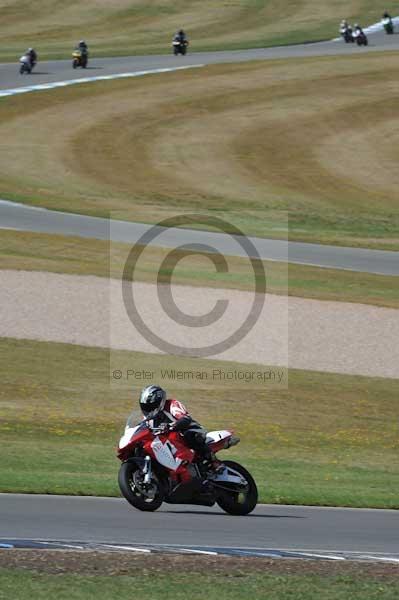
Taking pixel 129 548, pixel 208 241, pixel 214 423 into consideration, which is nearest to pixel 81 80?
pixel 208 241

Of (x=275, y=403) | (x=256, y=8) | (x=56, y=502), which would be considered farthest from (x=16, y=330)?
(x=256, y=8)

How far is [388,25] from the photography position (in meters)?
84.2

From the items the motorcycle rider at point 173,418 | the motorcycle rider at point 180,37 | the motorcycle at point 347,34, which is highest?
the motorcycle at point 347,34

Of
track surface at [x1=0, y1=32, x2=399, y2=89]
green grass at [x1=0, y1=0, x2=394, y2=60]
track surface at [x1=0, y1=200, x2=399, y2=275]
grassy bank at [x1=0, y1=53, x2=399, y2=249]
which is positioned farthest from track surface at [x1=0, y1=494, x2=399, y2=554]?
green grass at [x1=0, y1=0, x2=394, y2=60]

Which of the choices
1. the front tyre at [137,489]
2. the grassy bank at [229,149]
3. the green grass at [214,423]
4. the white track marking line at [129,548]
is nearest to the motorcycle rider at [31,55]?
the grassy bank at [229,149]

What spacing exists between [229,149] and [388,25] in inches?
1339

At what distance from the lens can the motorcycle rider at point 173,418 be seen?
48.0 ft

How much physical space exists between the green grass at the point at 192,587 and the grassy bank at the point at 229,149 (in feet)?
97.1

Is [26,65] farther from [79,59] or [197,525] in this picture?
[197,525]

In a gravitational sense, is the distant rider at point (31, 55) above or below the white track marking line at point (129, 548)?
above

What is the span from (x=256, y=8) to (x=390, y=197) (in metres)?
51.7

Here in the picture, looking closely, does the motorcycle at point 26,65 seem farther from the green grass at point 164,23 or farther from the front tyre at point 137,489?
the front tyre at point 137,489

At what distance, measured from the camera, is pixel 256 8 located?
96562 mm

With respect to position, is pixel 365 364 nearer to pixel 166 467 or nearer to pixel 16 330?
pixel 16 330
